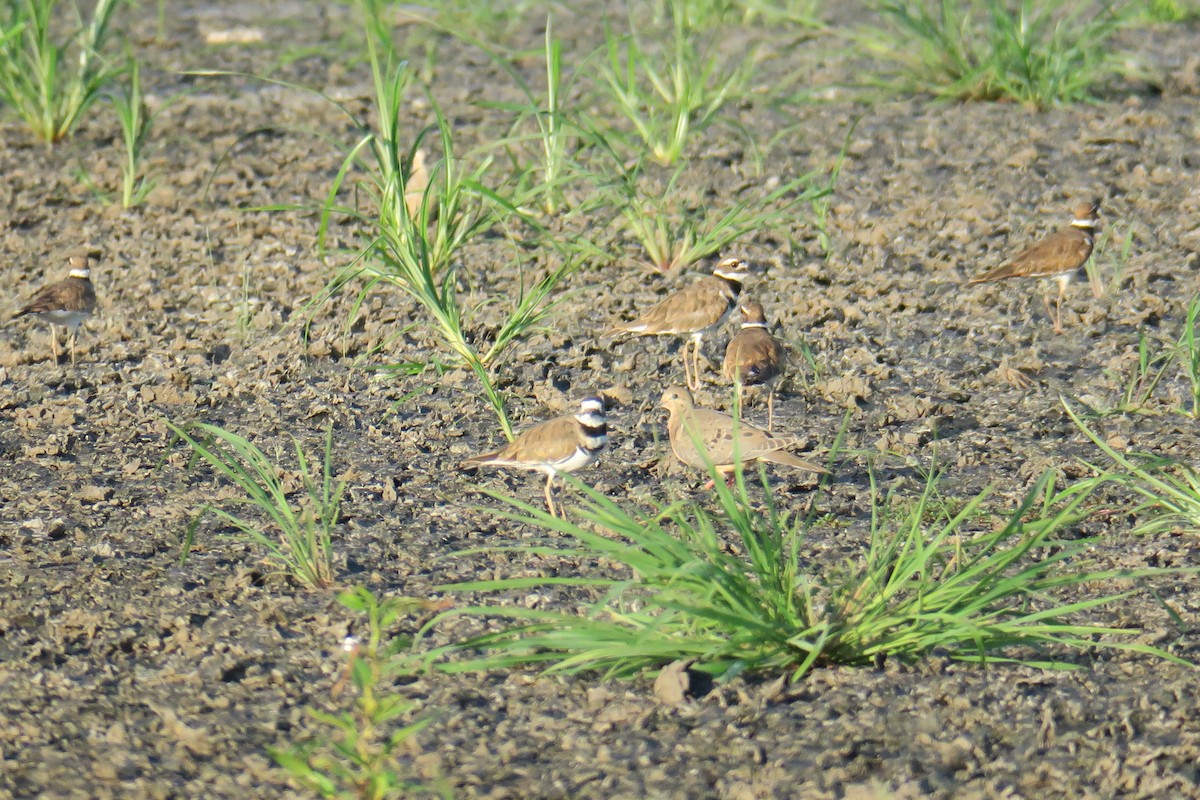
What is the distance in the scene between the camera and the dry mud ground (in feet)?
12.5

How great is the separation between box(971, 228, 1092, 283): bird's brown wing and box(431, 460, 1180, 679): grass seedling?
2.66 metres

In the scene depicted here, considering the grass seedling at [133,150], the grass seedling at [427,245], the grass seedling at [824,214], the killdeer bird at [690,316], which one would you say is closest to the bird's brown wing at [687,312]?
the killdeer bird at [690,316]

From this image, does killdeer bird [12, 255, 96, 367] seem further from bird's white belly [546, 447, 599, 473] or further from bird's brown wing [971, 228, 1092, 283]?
bird's brown wing [971, 228, 1092, 283]

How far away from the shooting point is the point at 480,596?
4.60m

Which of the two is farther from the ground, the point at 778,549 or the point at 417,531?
the point at 778,549

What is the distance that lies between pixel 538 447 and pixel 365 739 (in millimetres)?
1733

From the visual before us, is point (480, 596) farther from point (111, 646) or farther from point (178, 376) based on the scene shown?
point (178, 376)

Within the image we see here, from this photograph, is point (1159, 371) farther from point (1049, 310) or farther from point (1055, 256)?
point (1055, 256)

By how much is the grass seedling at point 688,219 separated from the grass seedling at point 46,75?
3.30 m

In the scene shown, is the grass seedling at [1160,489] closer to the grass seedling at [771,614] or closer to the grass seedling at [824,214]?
the grass seedling at [771,614]

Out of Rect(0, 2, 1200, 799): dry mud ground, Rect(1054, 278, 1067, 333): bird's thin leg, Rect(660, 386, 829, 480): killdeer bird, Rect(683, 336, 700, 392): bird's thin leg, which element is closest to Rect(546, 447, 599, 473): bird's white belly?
Rect(0, 2, 1200, 799): dry mud ground

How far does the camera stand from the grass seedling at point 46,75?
8523 mm

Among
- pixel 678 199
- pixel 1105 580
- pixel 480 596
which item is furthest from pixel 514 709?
pixel 678 199

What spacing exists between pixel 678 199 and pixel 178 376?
2992 millimetres
